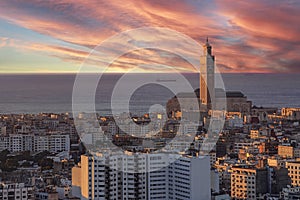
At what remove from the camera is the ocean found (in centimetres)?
2272

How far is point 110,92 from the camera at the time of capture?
98.2ft

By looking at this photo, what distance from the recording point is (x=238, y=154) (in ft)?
32.3

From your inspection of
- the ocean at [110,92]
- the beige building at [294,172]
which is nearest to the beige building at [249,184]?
the beige building at [294,172]

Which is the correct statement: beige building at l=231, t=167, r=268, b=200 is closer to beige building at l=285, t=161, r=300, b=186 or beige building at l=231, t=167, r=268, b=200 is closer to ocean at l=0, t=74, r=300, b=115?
beige building at l=285, t=161, r=300, b=186

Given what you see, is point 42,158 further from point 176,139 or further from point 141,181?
point 141,181

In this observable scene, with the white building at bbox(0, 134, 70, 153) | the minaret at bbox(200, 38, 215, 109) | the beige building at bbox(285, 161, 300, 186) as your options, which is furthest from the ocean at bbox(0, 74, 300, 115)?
the beige building at bbox(285, 161, 300, 186)

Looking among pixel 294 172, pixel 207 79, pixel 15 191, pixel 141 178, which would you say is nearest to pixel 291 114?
pixel 207 79

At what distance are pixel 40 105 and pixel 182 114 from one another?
35.3ft

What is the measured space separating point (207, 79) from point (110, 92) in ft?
40.5

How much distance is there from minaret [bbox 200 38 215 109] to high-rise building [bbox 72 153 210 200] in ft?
36.1

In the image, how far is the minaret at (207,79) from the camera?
17.3 meters

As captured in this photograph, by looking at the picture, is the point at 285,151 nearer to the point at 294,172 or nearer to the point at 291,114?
the point at 294,172

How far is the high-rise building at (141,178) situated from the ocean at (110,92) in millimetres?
10170

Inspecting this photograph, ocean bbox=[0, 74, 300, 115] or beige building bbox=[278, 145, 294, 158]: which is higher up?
ocean bbox=[0, 74, 300, 115]
